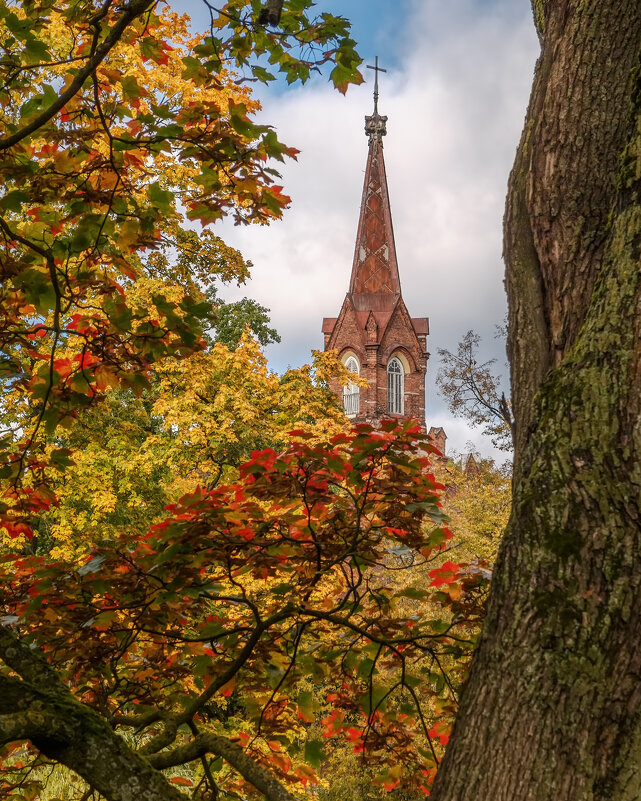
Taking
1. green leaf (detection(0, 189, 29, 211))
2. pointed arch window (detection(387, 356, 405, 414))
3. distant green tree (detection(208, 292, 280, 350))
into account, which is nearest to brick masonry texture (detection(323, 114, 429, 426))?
pointed arch window (detection(387, 356, 405, 414))

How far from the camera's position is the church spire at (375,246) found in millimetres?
33281

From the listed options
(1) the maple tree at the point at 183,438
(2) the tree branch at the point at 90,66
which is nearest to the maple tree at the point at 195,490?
(2) the tree branch at the point at 90,66

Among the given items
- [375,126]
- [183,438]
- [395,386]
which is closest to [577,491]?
[183,438]

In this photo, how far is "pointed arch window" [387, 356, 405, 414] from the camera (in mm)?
31984

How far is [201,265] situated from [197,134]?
368 inches

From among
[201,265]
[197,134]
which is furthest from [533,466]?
[201,265]

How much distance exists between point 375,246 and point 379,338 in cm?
521

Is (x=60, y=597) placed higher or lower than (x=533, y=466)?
lower

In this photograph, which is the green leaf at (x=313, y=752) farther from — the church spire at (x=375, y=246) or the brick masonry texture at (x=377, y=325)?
the church spire at (x=375, y=246)

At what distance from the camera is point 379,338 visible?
3186 centimetres

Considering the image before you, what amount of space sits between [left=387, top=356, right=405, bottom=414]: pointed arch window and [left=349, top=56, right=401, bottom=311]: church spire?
265cm

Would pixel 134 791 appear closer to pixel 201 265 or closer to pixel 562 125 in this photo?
pixel 562 125

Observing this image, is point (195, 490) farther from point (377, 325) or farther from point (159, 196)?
point (377, 325)

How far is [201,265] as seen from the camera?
11.9m
